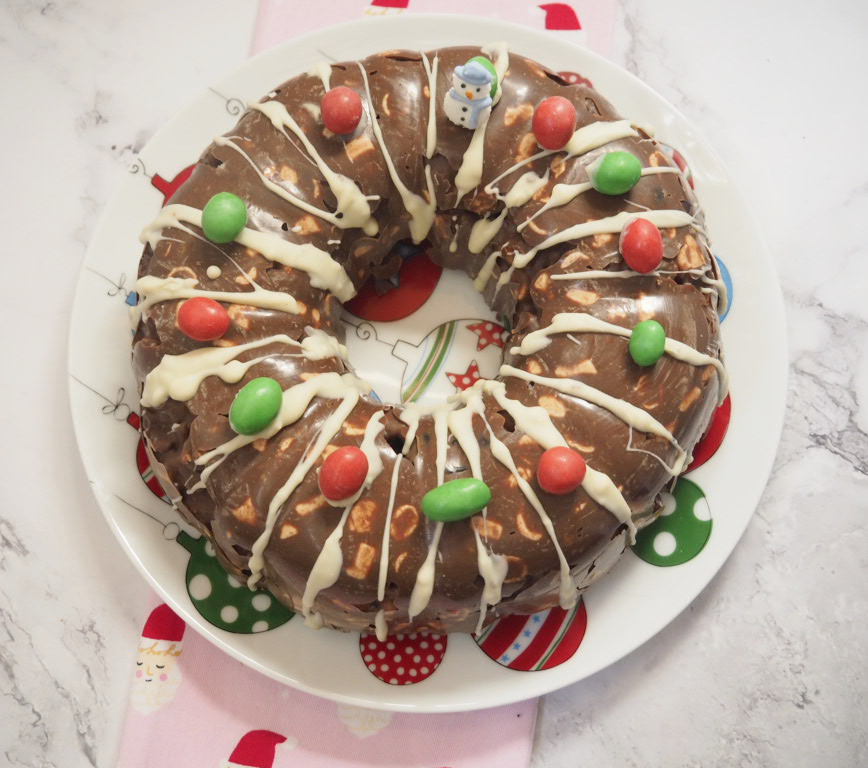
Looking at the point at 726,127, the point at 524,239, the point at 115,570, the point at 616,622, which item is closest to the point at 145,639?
the point at 115,570

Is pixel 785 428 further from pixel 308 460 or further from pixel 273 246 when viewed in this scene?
pixel 273 246

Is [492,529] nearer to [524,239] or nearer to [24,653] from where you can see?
[524,239]

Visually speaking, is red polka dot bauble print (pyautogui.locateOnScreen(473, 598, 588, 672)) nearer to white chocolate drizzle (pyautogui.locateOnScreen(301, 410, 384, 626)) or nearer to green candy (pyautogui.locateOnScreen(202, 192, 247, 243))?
white chocolate drizzle (pyautogui.locateOnScreen(301, 410, 384, 626))

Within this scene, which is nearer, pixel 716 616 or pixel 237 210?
pixel 237 210

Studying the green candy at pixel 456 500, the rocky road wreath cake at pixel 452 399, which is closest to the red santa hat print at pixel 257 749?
the rocky road wreath cake at pixel 452 399

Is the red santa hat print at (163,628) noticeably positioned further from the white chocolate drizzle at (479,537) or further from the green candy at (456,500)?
the green candy at (456,500)
